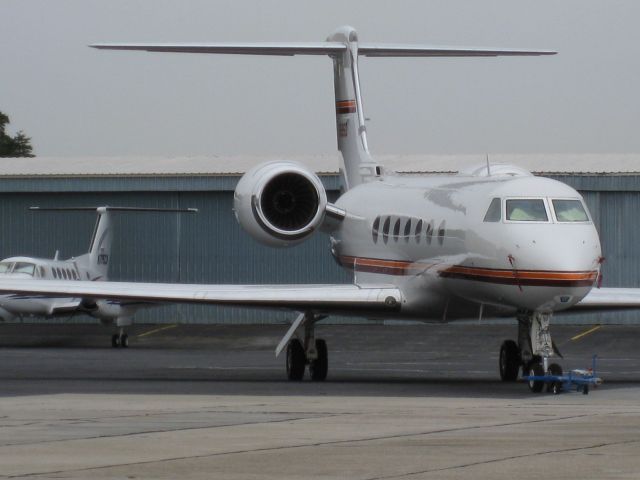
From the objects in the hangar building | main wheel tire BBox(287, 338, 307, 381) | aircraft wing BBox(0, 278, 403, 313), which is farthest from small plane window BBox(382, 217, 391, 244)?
the hangar building

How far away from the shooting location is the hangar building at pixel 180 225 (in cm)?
4450

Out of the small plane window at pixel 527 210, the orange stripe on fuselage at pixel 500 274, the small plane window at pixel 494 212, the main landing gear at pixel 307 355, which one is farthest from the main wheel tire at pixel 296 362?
the small plane window at pixel 527 210

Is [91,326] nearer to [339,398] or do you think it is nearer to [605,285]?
[605,285]

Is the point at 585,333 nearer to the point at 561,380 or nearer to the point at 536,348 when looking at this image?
the point at 536,348

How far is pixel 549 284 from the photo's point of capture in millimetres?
19594

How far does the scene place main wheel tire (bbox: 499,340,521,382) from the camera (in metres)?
23.7

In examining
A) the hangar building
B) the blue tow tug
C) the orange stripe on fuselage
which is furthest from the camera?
the hangar building

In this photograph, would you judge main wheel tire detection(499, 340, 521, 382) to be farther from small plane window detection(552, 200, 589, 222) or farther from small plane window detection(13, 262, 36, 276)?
small plane window detection(13, 262, 36, 276)

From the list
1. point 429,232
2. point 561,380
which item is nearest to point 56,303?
point 429,232

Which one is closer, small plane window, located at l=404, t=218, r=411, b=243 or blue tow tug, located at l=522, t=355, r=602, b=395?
blue tow tug, located at l=522, t=355, r=602, b=395

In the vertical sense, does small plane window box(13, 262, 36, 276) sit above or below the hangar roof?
below

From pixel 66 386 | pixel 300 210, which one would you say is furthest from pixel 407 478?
pixel 300 210

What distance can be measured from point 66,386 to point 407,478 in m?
11.3

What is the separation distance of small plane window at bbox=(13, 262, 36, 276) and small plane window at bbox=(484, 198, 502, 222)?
21.1 m
